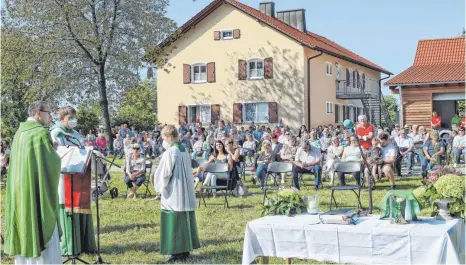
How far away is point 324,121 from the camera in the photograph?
3562 centimetres

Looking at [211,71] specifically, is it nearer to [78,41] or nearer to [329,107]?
[329,107]

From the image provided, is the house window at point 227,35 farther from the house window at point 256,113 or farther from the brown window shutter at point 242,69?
the house window at point 256,113

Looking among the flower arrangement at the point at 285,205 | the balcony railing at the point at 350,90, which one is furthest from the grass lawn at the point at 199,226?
the balcony railing at the point at 350,90

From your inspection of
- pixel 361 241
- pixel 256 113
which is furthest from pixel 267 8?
pixel 361 241

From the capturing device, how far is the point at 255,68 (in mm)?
34312

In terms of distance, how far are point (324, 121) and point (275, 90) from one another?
388 cm

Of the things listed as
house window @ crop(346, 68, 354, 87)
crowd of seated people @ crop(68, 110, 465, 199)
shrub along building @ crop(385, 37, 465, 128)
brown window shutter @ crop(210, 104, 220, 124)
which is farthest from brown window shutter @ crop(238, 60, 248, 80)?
crowd of seated people @ crop(68, 110, 465, 199)

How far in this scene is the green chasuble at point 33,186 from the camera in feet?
19.2

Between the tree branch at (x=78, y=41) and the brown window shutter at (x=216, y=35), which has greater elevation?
the brown window shutter at (x=216, y=35)

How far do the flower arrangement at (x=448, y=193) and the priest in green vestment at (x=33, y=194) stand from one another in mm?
3409

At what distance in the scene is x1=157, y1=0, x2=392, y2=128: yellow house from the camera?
33.4m

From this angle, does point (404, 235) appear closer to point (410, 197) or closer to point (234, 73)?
point (410, 197)

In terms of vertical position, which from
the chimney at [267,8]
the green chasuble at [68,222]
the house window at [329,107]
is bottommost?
the green chasuble at [68,222]

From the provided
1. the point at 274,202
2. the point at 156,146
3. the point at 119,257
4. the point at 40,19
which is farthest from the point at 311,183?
the point at 40,19
